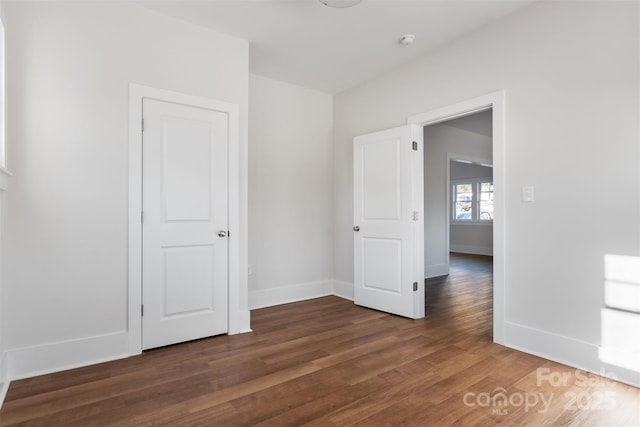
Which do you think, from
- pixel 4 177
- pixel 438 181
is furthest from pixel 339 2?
pixel 438 181

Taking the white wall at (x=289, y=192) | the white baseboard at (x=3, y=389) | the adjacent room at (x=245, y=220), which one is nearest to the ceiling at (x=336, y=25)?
the adjacent room at (x=245, y=220)

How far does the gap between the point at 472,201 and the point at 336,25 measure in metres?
8.09

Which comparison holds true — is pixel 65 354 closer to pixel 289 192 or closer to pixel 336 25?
Result: pixel 289 192

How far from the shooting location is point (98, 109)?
8.31 ft

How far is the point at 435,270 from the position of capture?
589cm

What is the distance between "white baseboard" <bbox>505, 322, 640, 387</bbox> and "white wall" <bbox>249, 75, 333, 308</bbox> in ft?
7.82

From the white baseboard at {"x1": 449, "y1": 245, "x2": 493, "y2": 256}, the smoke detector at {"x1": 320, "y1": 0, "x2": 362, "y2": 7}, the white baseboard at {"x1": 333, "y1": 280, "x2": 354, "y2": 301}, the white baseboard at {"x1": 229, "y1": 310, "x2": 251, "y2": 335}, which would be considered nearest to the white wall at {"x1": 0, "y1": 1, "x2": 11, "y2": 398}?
the white baseboard at {"x1": 229, "y1": 310, "x2": 251, "y2": 335}

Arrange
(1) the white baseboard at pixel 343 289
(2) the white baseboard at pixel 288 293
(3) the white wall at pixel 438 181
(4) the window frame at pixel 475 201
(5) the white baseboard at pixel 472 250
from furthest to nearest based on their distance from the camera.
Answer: (4) the window frame at pixel 475 201 → (5) the white baseboard at pixel 472 250 → (3) the white wall at pixel 438 181 → (1) the white baseboard at pixel 343 289 → (2) the white baseboard at pixel 288 293

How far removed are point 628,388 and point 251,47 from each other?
3.96 metres

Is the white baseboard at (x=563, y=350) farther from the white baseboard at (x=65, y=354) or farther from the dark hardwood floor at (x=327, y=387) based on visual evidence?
the white baseboard at (x=65, y=354)

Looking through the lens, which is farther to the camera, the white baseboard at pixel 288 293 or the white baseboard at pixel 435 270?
the white baseboard at pixel 435 270

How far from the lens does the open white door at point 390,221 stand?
11.5ft

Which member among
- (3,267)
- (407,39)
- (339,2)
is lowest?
(3,267)

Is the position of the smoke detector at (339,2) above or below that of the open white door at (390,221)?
above
